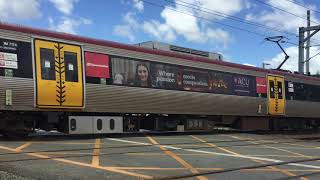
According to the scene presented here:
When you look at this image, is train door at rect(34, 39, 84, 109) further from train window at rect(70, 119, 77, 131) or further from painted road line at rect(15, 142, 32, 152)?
painted road line at rect(15, 142, 32, 152)

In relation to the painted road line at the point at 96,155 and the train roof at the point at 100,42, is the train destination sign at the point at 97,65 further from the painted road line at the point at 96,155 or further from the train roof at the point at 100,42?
the painted road line at the point at 96,155

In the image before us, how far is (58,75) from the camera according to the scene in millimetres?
16141

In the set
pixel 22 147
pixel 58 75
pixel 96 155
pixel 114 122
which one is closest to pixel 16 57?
pixel 58 75

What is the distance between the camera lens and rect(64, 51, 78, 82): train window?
16.5 m

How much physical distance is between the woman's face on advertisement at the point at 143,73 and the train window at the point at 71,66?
10.6 feet

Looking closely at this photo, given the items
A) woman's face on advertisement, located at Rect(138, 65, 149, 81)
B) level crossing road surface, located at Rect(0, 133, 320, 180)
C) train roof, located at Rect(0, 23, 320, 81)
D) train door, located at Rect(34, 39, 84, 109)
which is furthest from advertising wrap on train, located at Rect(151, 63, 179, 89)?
train door, located at Rect(34, 39, 84, 109)

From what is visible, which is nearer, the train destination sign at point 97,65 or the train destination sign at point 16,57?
the train destination sign at point 16,57

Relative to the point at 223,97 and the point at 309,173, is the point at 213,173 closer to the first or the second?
the point at 309,173

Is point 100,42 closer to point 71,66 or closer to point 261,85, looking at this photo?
point 71,66

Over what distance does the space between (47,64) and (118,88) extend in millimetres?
3254

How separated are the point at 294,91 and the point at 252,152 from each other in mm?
13603

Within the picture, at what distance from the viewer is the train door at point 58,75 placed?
51.4ft

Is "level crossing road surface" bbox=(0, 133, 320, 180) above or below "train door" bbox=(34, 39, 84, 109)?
below

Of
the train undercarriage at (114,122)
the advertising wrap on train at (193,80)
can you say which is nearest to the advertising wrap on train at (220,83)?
the advertising wrap on train at (193,80)
